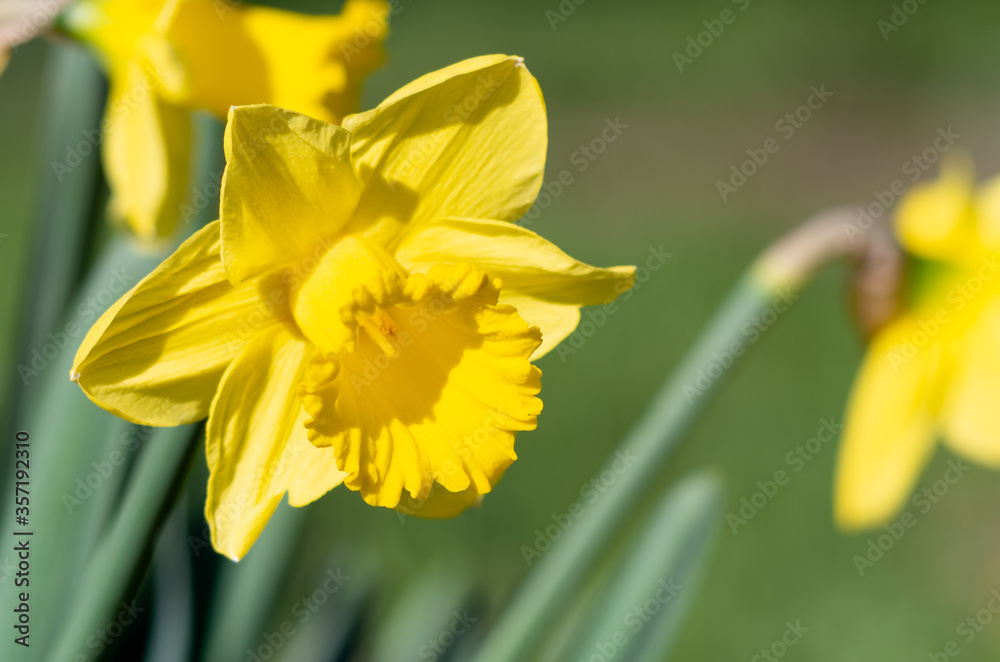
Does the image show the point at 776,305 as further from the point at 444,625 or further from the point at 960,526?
the point at 960,526

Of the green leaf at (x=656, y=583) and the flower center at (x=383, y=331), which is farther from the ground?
the flower center at (x=383, y=331)

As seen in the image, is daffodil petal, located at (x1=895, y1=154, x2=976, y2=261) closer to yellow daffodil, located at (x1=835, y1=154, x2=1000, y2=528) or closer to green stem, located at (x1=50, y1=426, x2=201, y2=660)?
yellow daffodil, located at (x1=835, y1=154, x2=1000, y2=528)

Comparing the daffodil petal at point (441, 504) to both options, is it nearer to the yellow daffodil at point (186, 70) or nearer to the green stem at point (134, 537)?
the green stem at point (134, 537)

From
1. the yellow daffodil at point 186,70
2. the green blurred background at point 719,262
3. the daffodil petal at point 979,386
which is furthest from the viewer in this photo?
the green blurred background at point 719,262

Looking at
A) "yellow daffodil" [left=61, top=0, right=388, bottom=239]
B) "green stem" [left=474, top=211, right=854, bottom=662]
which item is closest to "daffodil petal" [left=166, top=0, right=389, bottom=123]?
"yellow daffodil" [left=61, top=0, right=388, bottom=239]

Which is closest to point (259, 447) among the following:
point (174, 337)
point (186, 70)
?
point (174, 337)

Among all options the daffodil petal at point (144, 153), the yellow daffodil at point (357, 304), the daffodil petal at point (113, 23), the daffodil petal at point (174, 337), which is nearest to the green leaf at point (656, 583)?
the yellow daffodil at point (357, 304)
